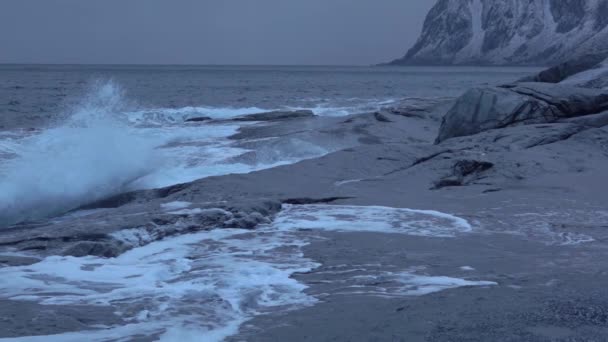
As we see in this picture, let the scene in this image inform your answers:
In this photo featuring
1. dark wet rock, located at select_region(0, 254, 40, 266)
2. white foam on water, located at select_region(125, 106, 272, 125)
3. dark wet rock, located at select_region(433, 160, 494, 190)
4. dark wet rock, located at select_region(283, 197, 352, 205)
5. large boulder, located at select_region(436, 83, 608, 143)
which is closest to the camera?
dark wet rock, located at select_region(0, 254, 40, 266)

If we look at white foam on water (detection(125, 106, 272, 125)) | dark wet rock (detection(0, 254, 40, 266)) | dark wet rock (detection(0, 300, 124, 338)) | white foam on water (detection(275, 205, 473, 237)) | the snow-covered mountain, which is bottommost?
white foam on water (detection(275, 205, 473, 237))

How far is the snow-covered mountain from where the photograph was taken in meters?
142

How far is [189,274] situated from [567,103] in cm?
840

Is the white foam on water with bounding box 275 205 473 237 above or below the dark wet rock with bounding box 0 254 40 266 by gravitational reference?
below

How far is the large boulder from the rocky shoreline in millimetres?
23

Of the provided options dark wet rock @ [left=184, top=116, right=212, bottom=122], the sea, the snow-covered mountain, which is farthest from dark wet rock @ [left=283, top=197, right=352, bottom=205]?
the snow-covered mountain

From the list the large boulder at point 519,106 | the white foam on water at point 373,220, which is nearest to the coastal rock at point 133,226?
→ the white foam on water at point 373,220

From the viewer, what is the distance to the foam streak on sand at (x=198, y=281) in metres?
5.00

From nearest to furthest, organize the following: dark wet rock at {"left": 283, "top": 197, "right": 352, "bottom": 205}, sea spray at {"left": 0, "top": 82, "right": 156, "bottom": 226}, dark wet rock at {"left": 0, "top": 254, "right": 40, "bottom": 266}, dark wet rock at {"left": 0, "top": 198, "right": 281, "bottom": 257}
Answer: dark wet rock at {"left": 0, "top": 254, "right": 40, "bottom": 266}
dark wet rock at {"left": 0, "top": 198, "right": 281, "bottom": 257}
dark wet rock at {"left": 283, "top": 197, "right": 352, "bottom": 205}
sea spray at {"left": 0, "top": 82, "right": 156, "bottom": 226}

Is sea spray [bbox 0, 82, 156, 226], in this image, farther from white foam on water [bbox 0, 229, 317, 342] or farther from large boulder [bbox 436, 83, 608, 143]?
large boulder [bbox 436, 83, 608, 143]

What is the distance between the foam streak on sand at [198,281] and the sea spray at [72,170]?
3.74 meters

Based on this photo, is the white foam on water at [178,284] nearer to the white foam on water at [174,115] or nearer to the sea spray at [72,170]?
the sea spray at [72,170]

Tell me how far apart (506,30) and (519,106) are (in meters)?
153

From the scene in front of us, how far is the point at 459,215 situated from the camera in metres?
8.23
